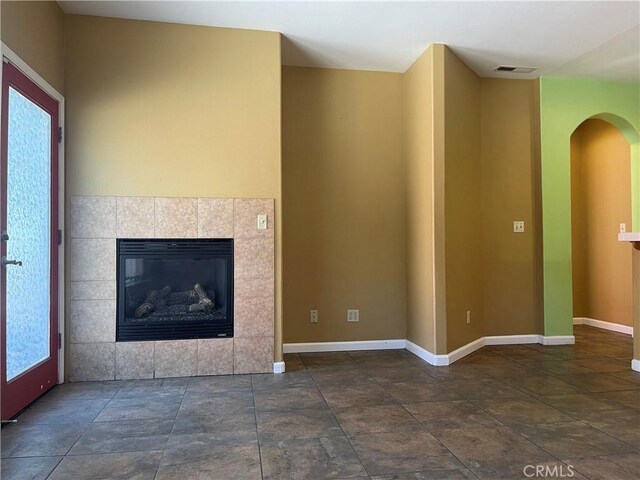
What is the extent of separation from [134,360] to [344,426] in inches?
69.2

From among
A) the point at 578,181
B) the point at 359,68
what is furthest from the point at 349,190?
the point at 578,181

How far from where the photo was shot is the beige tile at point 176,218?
11.0ft

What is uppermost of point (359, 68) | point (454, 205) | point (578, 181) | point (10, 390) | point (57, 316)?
point (359, 68)

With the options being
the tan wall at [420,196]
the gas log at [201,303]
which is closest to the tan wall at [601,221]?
the tan wall at [420,196]

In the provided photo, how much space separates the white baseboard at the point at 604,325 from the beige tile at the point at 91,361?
528 cm

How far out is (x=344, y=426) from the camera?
243 centimetres

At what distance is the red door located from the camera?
2480mm

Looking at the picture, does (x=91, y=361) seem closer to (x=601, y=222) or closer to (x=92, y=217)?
(x=92, y=217)

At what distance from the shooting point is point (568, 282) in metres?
4.49

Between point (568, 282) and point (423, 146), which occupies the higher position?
point (423, 146)

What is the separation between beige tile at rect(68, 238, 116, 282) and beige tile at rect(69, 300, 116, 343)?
19cm

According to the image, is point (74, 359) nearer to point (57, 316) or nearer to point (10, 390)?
point (57, 316)

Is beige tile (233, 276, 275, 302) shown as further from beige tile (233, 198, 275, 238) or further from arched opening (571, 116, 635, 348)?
arched opening (571, 116, 635, 348)

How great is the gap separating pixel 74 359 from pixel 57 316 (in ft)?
1.14
